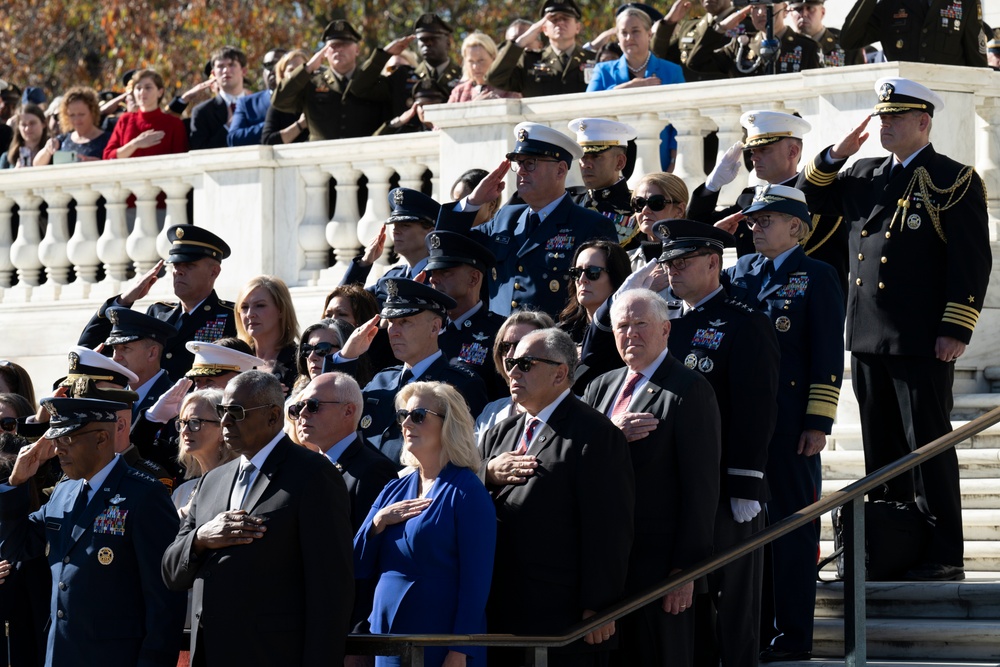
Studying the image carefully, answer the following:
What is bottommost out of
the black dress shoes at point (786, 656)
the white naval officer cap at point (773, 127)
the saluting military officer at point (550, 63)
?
the black dress shoes at point (786, 656)

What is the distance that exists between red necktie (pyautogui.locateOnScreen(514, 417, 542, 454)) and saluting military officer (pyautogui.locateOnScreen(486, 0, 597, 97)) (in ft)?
16.7

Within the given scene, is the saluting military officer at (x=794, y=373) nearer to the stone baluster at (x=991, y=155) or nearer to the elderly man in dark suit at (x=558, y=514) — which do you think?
the elderly man in dark suit at (x=558, y=514)

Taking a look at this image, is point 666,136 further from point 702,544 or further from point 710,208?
point 702,544

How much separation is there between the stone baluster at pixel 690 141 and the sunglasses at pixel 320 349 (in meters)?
2.59

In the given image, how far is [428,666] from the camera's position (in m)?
6.59

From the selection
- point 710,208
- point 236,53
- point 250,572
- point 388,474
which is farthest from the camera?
point 236,53

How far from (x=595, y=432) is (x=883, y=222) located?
2406mm

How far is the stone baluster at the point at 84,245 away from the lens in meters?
12.7

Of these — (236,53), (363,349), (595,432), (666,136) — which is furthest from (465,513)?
(236,53)

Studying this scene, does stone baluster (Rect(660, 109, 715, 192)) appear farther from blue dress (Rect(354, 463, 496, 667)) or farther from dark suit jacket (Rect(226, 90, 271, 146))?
blue dress (Rect(354, 463, 496, 667))

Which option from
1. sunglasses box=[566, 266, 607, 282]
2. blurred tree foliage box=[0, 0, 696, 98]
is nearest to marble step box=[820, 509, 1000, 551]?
sunglasses box=[566, 266, 607, 282]

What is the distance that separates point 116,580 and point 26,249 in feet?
21.1

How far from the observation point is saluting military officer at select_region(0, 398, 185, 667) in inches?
273

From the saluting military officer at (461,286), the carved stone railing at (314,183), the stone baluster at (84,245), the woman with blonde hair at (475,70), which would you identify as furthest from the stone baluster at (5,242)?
the saluting military officer at (461,286)
